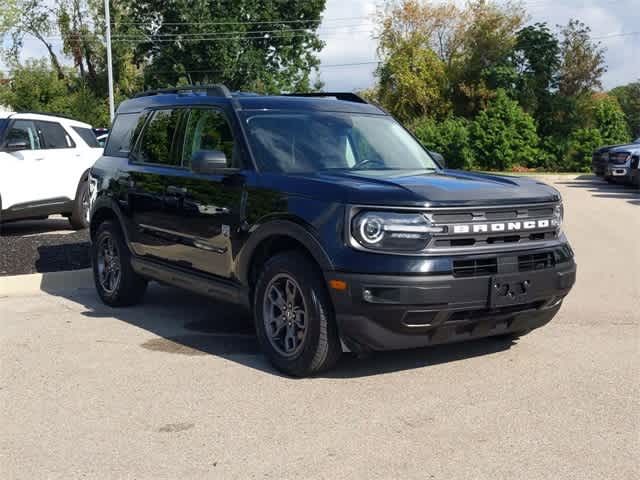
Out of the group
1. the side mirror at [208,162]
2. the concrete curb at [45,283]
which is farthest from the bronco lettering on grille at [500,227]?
the concrete curb at [45,283]

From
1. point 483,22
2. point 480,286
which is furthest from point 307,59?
point 480,286

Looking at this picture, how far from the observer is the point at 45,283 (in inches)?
366

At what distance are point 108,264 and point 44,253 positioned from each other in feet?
9.61

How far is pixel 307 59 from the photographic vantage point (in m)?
55.2

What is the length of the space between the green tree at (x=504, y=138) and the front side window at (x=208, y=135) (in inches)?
1058

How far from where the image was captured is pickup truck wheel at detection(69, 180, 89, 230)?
1329 centimetres

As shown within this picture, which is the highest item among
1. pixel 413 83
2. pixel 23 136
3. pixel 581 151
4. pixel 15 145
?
pixel 413 83

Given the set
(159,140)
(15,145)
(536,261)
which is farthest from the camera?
(15,145)

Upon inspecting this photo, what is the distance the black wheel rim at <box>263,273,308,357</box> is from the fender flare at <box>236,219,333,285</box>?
28cm

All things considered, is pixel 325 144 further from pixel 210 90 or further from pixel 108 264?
pixel 108 264

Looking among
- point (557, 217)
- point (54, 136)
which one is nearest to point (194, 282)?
point (557, 217)

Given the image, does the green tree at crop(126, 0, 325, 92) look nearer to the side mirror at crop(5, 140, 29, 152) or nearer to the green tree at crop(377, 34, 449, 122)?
the green tree at crop(377, 34, 449, 122)

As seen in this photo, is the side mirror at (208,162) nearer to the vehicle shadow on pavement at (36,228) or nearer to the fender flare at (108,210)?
the fender flare at (108,210)

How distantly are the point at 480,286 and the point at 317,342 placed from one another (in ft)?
3.56
